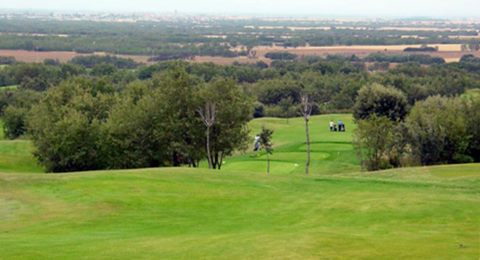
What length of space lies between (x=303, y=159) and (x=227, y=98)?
12.2 m

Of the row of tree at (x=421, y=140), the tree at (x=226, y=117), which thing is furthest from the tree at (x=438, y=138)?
the tree at (x=226, y=117)

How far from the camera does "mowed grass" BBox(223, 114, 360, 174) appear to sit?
5750cm

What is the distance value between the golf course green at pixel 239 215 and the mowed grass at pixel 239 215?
1.8 inches

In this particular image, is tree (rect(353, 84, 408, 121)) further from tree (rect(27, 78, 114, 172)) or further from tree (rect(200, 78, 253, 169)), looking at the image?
tree (rect(27, 78, 114, 172))

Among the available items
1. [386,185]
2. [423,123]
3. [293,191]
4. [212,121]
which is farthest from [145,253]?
[423,123]

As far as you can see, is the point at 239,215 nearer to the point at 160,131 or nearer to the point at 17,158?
the point at 160,131

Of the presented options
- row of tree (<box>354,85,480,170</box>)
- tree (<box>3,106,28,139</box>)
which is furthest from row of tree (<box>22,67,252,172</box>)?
tree (<box>3,106,28,139</box>)

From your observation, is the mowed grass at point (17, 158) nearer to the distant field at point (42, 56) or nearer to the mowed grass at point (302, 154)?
the mowed grass at point (302, 154)

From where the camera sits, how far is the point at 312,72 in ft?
469

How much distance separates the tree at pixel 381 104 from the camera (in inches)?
3078

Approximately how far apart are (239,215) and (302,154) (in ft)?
118

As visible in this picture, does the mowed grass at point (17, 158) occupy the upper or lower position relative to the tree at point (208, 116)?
lower

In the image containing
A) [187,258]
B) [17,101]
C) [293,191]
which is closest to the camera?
[187,258]

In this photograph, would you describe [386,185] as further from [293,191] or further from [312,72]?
[312,72]
